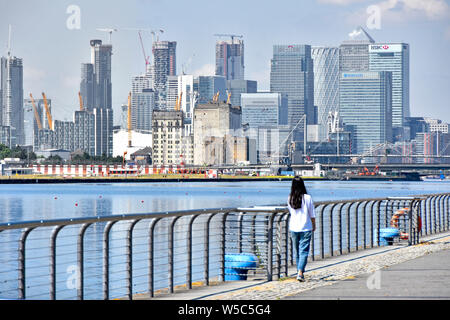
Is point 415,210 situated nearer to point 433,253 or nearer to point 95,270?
point 433,253

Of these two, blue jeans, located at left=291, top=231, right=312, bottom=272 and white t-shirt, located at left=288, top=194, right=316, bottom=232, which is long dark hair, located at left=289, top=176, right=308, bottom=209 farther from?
blue jeans, located at left=291, top=231, right=312, bottom=272

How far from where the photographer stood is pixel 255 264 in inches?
816

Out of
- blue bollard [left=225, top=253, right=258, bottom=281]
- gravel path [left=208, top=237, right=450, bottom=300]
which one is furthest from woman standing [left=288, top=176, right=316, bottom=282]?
blue bollard [left=225, top=253, right=258, bottom=281]

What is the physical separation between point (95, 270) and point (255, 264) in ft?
51.6

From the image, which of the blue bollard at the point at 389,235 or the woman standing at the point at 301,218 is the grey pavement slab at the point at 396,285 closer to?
the woman standing at the point at 301,218

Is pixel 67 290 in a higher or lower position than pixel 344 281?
lower

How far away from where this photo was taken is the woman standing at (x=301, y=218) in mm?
18688

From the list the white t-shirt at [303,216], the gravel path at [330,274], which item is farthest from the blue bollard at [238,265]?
the white t-shirt at [303,216]

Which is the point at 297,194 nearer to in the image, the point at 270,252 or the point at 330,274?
the point at 270,252

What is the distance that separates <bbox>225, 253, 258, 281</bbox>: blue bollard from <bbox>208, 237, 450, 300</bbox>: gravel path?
111 centimetres

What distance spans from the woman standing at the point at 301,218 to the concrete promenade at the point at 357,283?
0.51 meters

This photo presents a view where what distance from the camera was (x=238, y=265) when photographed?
20562 mm
